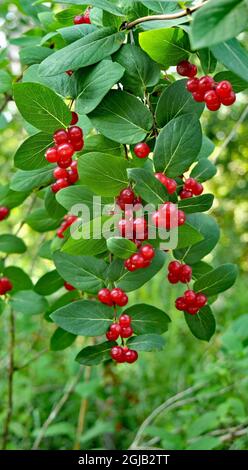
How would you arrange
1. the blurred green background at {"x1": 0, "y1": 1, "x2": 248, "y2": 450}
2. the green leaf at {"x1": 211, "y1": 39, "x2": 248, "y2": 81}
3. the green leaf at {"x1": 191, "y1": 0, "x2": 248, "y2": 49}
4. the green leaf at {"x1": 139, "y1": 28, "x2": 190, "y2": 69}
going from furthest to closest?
the blurred green background at {"x1": 0, "y1": 1, "x2": 248, "y2": 450} → the green leaf at {"x1": 139, "y1": 28, "x2": 190, "y2": 69} → the green leaf at {"x1": 211, "y1": 39, "x2": 248, "y2": 81} → the green leaf at {"x1": 191, "y1": 0, "x2": 248, "y2": 49}

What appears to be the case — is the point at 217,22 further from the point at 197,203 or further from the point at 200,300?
the point at 200,300

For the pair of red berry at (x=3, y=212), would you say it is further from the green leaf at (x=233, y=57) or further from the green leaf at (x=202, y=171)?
the green leaf at (x=233, y=57)

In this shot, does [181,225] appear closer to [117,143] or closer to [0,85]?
[117,143]

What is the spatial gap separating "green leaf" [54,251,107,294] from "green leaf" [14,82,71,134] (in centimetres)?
21

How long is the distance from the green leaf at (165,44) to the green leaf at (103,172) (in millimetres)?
143

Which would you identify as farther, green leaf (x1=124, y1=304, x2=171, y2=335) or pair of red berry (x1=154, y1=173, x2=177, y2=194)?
green leaf (x1=124, y1=304, x2=171, y2=335)

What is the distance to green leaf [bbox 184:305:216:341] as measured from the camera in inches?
34.7

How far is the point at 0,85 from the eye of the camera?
2.91 ft

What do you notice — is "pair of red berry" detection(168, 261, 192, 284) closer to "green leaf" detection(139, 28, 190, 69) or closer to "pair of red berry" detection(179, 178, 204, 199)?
"pair of red berry" detection(179, 178, 204, 199)

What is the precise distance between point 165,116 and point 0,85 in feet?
1.01

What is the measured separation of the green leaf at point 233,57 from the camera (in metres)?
0.59

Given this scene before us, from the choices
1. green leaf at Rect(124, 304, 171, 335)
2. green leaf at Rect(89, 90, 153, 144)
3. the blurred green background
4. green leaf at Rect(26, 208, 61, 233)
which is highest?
green leaf at Rect(89, 90, 153, 144)

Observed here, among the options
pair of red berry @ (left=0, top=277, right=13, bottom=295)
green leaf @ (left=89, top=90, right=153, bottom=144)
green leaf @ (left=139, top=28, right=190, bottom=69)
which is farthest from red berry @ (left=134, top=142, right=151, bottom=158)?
pair of red berry @ (left=0, top=277, right=13, bottom=295)
